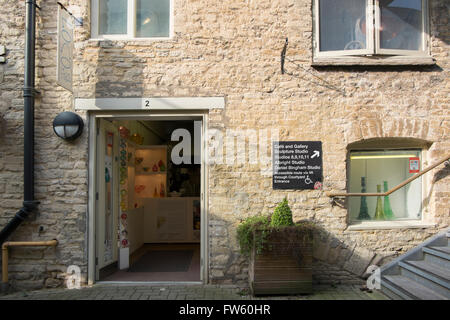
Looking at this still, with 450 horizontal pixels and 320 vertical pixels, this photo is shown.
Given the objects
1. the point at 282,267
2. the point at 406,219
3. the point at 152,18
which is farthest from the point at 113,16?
the point at 406,219

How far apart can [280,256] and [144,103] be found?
9.99 ft

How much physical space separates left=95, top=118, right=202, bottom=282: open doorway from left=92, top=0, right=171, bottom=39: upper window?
1.41m

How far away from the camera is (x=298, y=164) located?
4977 mm

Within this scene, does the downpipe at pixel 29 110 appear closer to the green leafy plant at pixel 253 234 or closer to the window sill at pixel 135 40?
the window sill at pixel 135 40

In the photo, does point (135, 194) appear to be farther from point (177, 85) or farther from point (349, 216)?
point (349, 216)

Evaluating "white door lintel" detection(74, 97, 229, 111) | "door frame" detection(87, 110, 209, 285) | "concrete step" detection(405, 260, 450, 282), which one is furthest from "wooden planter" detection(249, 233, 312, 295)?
"white door lintel" detection(74, 97, 229, 111)

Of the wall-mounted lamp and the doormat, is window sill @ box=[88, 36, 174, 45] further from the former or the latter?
the doormat

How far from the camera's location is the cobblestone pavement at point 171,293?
4.43 meters

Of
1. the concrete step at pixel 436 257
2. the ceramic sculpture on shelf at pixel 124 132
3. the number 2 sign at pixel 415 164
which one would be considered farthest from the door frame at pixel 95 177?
the number 2 sign at pixel 415 164

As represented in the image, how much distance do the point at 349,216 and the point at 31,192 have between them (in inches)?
196

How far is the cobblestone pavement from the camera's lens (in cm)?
443

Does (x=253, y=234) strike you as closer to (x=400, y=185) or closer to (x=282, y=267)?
(x=282, y=267)

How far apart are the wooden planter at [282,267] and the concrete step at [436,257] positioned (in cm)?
181
